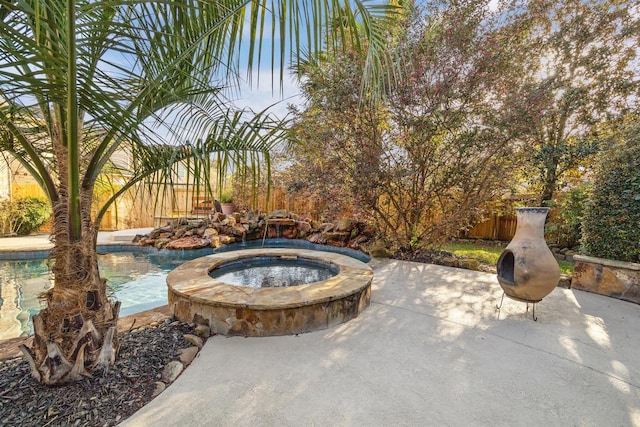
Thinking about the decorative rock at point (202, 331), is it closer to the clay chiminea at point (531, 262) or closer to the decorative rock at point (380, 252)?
the clay chiminea at point (531, 262)

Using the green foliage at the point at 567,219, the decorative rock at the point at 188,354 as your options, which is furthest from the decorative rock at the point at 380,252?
the decorative rock at the point at 188,354

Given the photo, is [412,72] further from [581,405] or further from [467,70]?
[581,405]

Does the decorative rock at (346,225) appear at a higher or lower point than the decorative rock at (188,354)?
higher

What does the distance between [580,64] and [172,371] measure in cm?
941

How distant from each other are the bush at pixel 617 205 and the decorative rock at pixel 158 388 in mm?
5583

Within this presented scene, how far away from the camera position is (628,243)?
3.86 meters

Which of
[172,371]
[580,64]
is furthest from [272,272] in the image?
[580,64]

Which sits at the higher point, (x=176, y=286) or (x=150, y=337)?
(x=176, y=286)

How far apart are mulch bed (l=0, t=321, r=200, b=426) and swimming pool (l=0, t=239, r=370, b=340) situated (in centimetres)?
72

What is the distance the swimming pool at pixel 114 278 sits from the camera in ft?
13.3

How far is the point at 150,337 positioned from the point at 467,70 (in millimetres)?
6087

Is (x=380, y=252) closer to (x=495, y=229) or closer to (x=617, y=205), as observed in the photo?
(x=617, y=205)

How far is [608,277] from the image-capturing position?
3.94 meters

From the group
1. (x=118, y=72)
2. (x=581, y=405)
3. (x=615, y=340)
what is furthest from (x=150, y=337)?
(x=615, y=340)
